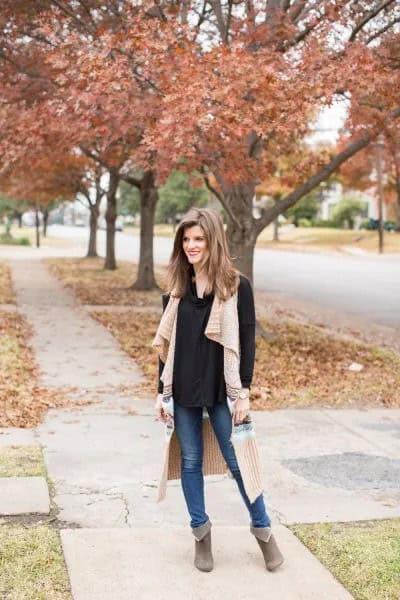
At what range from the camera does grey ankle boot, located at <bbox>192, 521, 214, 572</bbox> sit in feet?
13.4

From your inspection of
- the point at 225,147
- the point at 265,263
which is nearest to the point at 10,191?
the point at 265,263

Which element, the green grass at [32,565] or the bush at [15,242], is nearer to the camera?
the green grass at [32,565]

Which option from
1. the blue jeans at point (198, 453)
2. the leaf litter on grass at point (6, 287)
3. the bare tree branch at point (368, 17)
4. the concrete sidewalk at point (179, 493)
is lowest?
the concrete sidewalk at point (179, 493)

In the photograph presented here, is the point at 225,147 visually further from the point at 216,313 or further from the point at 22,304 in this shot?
the point at 22,304

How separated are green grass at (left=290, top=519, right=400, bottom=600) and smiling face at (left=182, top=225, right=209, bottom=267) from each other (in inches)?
65.8

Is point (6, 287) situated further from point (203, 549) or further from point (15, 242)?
point (15, 242)

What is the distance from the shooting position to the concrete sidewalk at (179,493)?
13.1 ft

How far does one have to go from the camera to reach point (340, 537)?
452cm

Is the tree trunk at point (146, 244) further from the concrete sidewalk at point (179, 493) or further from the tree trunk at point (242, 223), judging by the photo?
the concrete sidewalk at point (179, 493)

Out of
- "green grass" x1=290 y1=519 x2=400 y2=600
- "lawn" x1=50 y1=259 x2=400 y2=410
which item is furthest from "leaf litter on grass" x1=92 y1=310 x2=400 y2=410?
"green grass" x1=290 y1=519 x2=400 y2=600

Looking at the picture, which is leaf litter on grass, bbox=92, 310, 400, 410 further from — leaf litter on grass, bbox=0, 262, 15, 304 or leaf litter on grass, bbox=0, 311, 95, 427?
leaf litter on grass, bbox=0, 262, 15, 304

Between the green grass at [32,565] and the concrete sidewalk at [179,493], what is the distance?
0.06 metres

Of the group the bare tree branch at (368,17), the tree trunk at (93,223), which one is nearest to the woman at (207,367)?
the bare tree branch at (368,17)

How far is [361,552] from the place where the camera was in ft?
14.1
